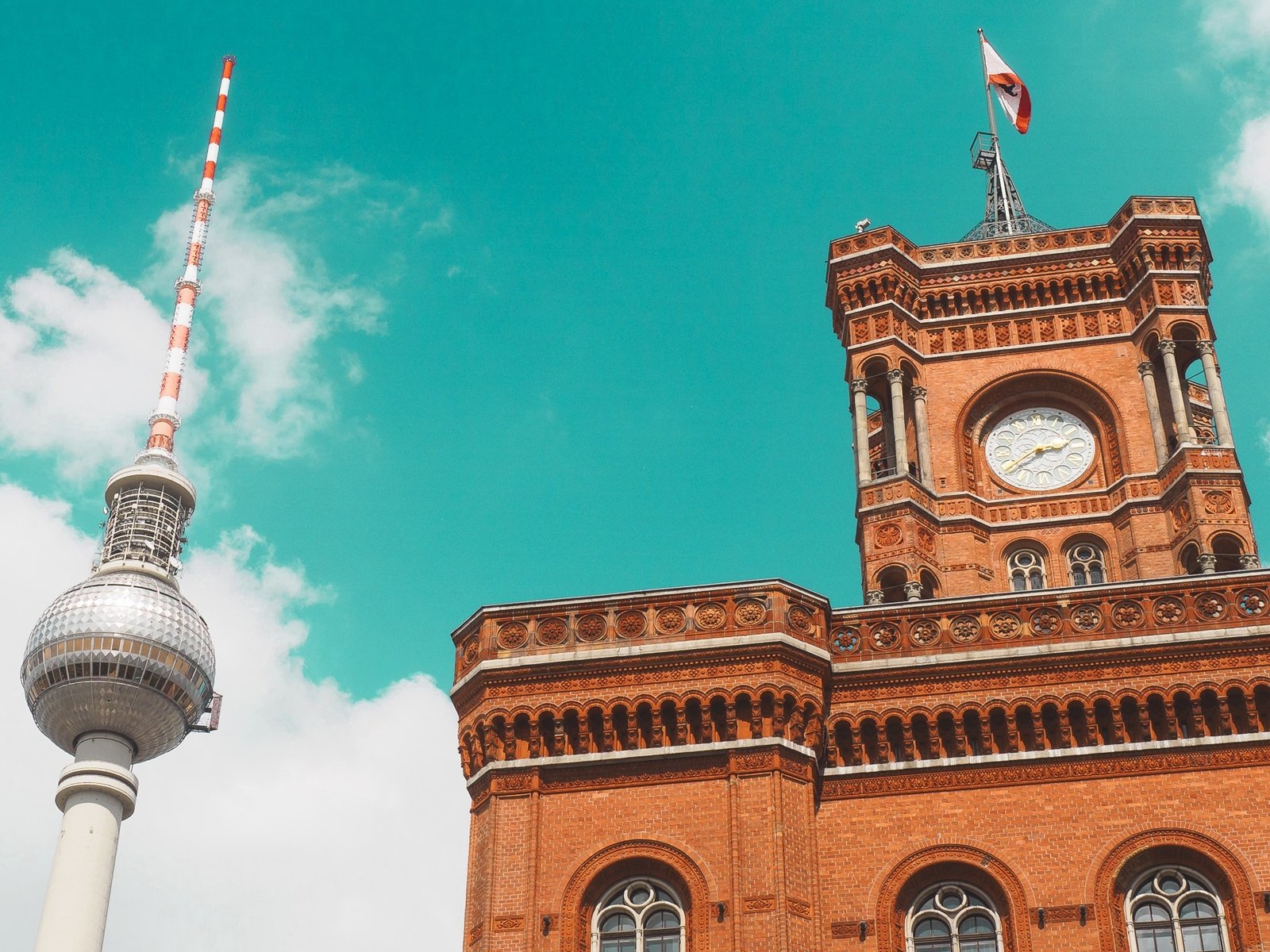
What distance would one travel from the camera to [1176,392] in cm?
4297

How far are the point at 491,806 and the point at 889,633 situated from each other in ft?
26.4

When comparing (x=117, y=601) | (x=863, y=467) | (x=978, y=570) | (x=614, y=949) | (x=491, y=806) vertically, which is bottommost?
(x=614, y=949)

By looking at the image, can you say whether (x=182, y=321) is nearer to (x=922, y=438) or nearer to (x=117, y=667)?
(x=117, y=667)

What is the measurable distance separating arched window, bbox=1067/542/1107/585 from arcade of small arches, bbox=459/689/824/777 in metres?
14.8

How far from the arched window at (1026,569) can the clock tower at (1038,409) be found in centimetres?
5

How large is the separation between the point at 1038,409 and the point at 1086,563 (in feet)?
16.2

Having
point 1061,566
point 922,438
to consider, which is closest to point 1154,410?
point 1061,566

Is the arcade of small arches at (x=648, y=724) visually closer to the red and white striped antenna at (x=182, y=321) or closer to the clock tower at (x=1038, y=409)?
the clock tower at (x=1038, y=409)

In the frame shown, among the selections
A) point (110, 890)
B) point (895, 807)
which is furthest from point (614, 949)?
point (110, 890)

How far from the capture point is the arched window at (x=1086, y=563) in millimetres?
41750

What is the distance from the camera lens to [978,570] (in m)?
41.9

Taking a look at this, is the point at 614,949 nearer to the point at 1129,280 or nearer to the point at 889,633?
the point at 889,633

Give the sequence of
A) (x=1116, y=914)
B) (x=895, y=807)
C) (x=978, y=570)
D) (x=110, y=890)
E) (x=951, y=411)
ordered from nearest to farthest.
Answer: (x=1116, y=914) → (x=895, y=807) → (x=978, y=570) → (x=951, y=411) → (x=110, y=890)

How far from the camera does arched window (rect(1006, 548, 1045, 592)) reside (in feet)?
138
